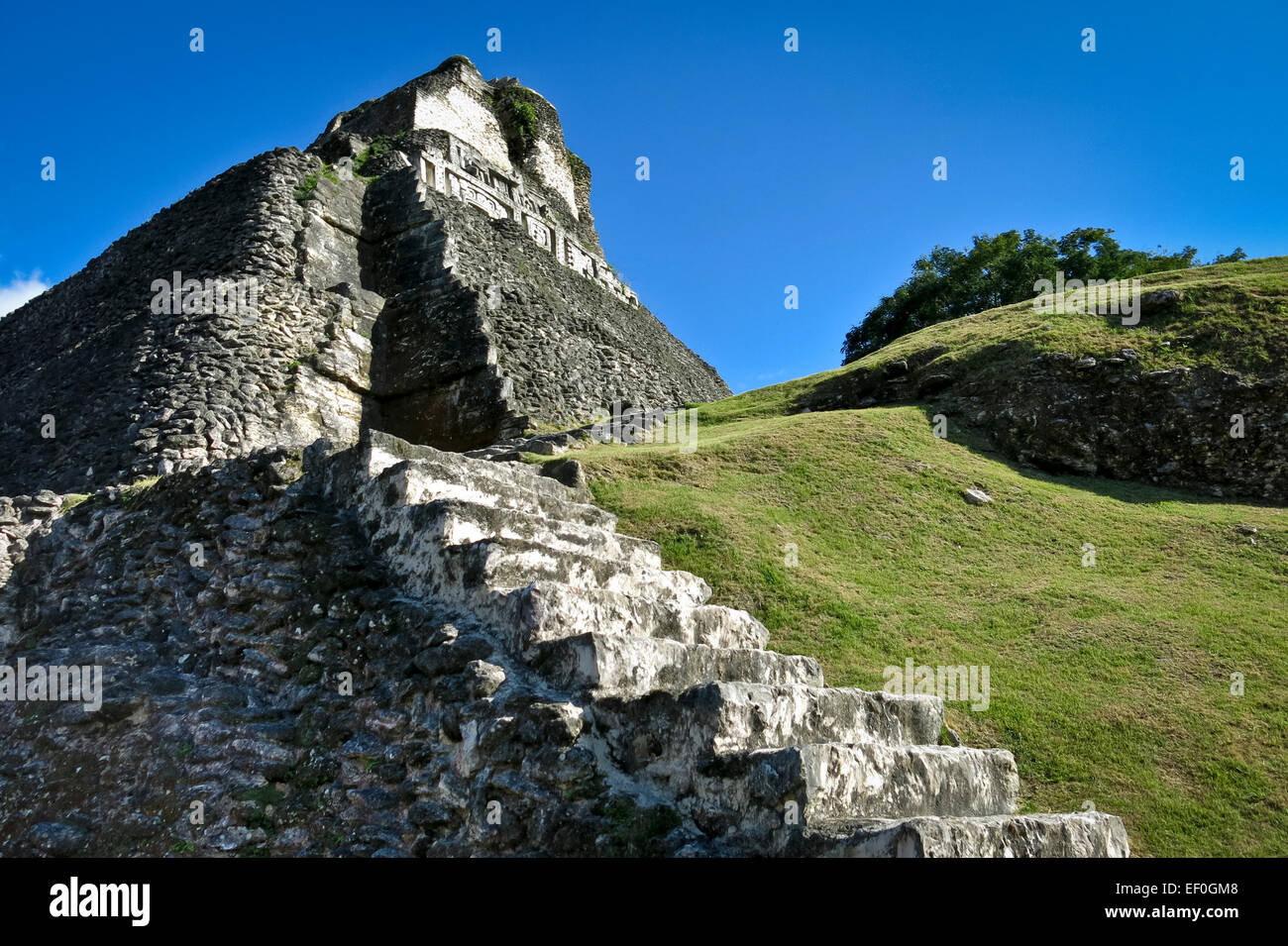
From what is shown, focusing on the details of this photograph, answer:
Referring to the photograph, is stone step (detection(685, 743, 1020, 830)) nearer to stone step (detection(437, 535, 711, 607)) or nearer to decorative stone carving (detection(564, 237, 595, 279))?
stone step (detection(437, 535, 711, 607))

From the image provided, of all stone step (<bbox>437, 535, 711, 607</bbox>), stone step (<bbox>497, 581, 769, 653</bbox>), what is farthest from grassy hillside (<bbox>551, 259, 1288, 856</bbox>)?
stone step (<bbox>437, 535, 711, 607</bbox>)

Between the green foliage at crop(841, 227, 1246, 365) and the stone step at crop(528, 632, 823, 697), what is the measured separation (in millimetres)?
23769

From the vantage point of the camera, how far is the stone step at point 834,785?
128 inches

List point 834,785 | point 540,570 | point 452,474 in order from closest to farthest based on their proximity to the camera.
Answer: point 834,785 → point 540,570 → point 452,474

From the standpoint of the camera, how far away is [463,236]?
661 inches

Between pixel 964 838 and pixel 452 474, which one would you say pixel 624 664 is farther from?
pixel 452 474

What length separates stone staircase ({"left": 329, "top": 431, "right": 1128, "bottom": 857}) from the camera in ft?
10.7

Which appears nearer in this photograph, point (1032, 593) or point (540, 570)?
point (540, 570)

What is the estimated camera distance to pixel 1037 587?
822 centimetres

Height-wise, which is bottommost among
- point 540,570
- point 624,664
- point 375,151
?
point 624,664

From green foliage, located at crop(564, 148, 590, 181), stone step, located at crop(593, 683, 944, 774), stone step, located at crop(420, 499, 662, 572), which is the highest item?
green foliage, located at crop(564, 148, 590, 181)

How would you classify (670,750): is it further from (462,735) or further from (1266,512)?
(1266,512)

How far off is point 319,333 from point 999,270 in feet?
70.7

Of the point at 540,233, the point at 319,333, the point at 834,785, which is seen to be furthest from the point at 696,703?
the point at 540,233
